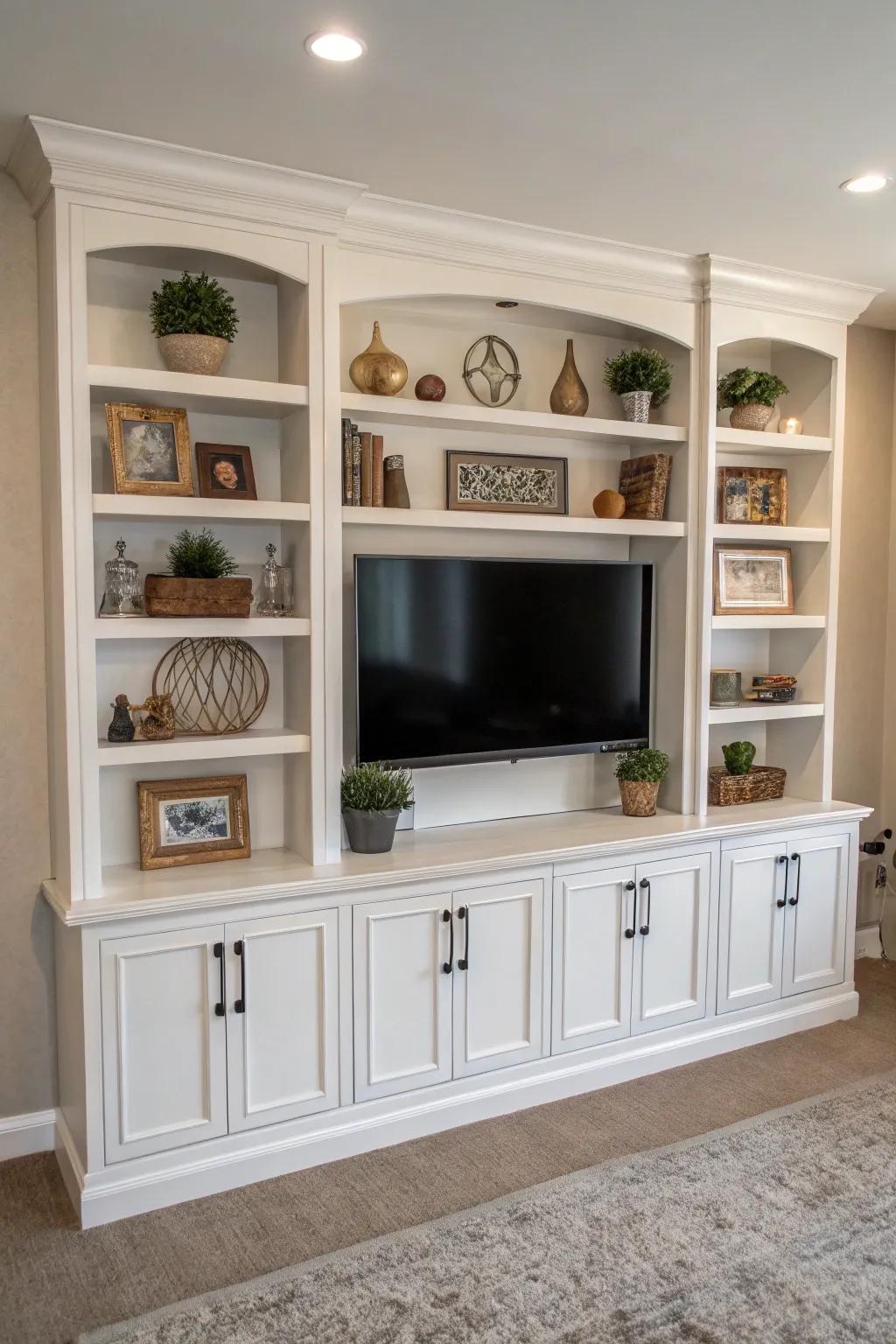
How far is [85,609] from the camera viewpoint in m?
2.69

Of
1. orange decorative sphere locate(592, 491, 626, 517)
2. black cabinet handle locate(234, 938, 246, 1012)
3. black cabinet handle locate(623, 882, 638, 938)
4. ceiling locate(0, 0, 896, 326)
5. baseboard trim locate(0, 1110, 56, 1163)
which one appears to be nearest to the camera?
ceiling locate(0, 0, 896, 326)

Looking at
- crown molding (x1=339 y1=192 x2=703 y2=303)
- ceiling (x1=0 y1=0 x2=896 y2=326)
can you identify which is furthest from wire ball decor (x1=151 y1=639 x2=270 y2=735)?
ceiling (x1=0 y1=0 x2=896 y2=326)

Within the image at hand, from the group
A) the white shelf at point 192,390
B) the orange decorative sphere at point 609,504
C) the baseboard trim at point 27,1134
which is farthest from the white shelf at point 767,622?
the baseboard trim at point 27,1134

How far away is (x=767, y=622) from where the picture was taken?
3945 mm

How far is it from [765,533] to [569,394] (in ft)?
3.14

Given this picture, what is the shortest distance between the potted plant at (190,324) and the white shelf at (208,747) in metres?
1.05

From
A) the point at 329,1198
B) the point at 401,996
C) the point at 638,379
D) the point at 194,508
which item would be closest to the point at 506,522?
the point at 638,379

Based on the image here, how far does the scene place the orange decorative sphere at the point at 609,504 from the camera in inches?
144

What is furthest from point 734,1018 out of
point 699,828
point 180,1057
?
point 180,1057

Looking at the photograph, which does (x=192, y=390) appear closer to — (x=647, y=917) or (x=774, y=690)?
(x=647, y=917)

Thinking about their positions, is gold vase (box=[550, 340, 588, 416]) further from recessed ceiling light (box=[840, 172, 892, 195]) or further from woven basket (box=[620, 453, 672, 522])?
recessed ceiling light (box=[840, 172, 892, 195])

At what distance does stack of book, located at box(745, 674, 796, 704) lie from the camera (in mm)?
4094

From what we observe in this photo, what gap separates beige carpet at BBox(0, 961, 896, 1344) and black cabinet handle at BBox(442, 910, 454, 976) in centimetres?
51

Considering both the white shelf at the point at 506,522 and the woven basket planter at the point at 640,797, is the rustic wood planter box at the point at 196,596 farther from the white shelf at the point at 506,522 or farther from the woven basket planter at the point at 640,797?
the woven basket planter at the point at 640,797
